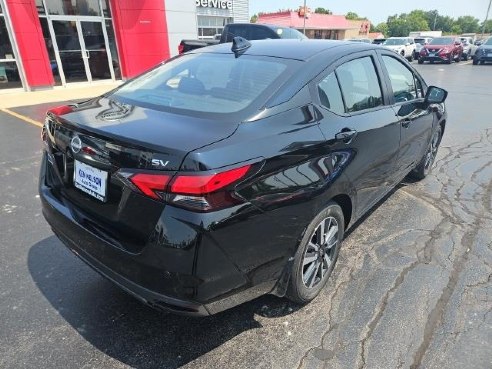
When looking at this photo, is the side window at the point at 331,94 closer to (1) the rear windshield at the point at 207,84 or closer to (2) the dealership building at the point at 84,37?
(1) the rear windshield at the point at 207,84

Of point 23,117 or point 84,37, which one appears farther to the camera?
point 84,37

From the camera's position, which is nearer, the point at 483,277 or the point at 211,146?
the point at 211,146

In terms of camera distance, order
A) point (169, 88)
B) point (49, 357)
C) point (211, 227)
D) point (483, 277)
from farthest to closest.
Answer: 1. point (483, 277)
2. point (169, 88)
3. point (49, 357)
4. point (211, 227)

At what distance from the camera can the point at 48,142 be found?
8.34 ft

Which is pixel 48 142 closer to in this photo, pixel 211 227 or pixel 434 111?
pixel 211 227

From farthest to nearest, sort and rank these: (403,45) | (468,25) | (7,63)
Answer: (468,25)
(403,45)
(7,63)

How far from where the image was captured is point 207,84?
2.73 metres

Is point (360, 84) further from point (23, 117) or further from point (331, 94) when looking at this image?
point (23, 117)

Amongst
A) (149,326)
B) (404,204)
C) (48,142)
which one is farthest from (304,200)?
(404,204)

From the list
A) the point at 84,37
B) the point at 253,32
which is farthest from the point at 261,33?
the point at 84,37

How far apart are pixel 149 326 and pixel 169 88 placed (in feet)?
5.28

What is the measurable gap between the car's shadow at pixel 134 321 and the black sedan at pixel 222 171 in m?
0.40

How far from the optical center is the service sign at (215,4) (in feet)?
57.5

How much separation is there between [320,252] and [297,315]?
45cm
